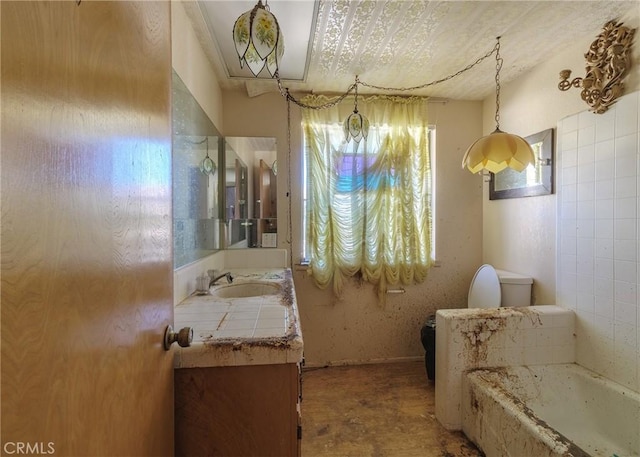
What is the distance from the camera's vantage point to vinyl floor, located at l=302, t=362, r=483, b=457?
169cm

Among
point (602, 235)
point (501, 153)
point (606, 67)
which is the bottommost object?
point (602, 235)

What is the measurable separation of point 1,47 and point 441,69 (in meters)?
2.49

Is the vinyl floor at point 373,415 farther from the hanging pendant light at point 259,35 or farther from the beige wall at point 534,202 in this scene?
the hanging pendant light at point 259,35

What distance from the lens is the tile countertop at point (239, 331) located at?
910 millimetres

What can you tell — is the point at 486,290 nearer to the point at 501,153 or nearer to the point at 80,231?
the point at 501,153

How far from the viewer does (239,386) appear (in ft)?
3.03

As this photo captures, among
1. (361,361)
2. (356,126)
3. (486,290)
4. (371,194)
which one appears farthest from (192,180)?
(486,290)

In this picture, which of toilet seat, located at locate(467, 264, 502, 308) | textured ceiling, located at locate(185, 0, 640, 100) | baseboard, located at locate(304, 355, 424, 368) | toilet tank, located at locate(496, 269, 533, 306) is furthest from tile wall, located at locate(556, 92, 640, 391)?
baseboard, located at locate(304, 355, 424, 368)

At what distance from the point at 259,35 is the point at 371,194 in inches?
65.4

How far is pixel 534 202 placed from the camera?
2.24 metres

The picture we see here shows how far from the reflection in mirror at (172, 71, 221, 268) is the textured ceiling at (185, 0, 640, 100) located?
493 millimetres

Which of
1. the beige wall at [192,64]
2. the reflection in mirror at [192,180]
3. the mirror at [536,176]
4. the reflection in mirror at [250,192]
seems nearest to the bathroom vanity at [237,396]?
the reflection in mirror at [192,180]

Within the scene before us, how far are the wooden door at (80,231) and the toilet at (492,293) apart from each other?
2.13 meters

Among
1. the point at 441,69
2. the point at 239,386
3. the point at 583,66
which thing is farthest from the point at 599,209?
the point at 239,386
